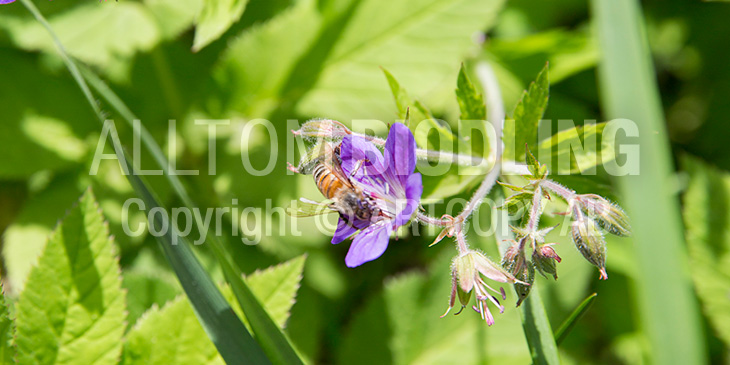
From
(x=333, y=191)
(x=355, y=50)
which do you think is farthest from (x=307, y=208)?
(x=355, y=50)

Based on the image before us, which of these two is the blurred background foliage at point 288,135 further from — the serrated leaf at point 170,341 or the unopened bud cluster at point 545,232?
the unopened bud cluster at point 545,232

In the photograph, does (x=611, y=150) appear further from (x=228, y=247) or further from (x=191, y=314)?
(x=228, y=247)

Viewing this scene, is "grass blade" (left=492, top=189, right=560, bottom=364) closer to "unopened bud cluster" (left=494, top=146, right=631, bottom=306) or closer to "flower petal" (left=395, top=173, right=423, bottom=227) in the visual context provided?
"unopened bud cluster" (left=494, top=146, right=631, bottom=306)

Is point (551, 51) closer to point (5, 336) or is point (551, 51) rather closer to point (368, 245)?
point (368, 245)

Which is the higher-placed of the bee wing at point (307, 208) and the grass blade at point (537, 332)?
the bee wing at point (307, 208)

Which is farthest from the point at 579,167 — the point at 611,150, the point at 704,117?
the point at 704,117

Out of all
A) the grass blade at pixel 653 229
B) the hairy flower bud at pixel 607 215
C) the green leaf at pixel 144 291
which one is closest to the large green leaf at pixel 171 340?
the green leaf at pixel 144 291
